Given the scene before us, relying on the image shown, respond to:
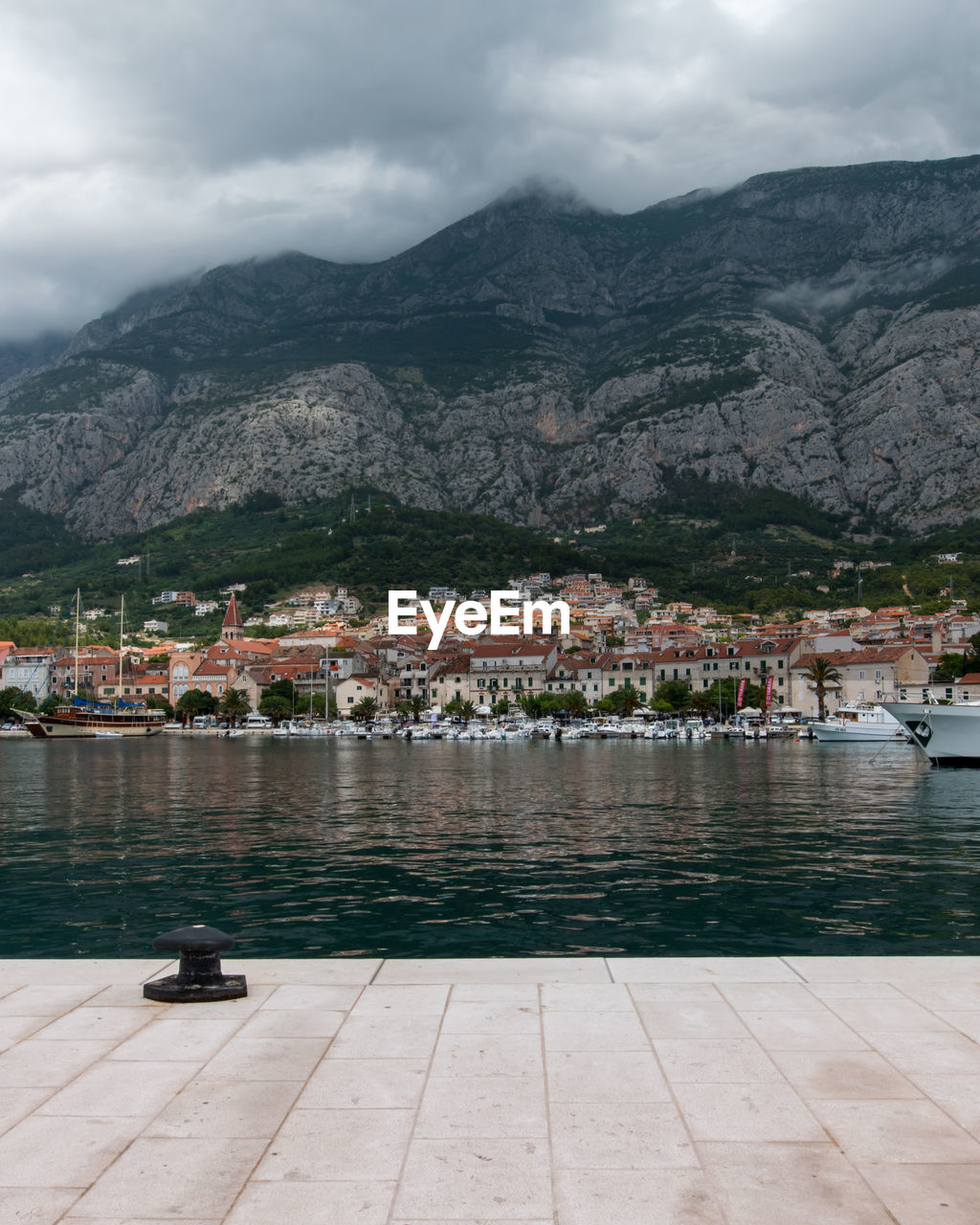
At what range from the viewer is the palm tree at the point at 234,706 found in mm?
122562

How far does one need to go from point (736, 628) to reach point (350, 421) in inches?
3555

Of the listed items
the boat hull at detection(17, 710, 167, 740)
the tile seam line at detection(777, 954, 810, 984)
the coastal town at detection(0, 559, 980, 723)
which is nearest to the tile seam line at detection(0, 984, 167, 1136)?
the tile seam line at detection(777, 954, 810, 984)

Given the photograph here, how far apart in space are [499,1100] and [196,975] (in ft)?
10.9

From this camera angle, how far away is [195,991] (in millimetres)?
7805

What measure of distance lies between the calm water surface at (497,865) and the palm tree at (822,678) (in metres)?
58.2

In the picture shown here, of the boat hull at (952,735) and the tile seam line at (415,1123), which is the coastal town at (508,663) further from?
the tile seam line at (415,1123)

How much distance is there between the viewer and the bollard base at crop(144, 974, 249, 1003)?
7777mm

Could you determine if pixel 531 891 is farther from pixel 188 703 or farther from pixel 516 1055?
pixel 188 703

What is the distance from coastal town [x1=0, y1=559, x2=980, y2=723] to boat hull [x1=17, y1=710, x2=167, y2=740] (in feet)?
25.8

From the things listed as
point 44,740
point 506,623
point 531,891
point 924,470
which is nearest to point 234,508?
point 506,623

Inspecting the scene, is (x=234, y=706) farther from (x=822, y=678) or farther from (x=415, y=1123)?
(x=415, y=1123)

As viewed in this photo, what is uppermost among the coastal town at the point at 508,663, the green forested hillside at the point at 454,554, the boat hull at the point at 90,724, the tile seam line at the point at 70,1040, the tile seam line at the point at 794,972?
the green forested hillside at the point at 454,554

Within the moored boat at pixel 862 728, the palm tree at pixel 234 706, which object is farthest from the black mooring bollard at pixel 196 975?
the palm tree at pixel 234 706

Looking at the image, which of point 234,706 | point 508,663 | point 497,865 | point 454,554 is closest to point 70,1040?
point 497,865
